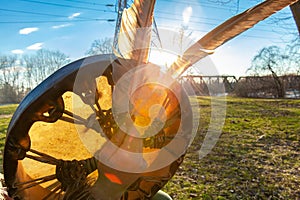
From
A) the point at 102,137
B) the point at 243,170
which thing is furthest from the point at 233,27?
the point at 243,170

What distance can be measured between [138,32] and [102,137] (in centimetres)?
25

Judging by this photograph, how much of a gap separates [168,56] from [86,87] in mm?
305

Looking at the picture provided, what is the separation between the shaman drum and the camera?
0.49 metres

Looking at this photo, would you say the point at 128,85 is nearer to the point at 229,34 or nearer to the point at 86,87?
the point at 86,87

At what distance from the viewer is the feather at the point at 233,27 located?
670 mm

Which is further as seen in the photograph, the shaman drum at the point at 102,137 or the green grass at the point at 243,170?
the green grass at the point at 243,170

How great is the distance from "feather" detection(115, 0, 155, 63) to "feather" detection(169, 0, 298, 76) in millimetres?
123

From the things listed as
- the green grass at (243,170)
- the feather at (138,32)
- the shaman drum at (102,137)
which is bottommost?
the green grass at (243,170)

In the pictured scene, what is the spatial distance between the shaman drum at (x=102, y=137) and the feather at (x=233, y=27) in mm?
191

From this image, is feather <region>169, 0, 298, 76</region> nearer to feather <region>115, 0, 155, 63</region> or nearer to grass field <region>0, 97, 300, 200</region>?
feather <region>115, 0, 155, 63</region>

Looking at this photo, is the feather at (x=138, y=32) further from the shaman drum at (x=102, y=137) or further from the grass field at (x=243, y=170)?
the grass field at (x=243, y=170)

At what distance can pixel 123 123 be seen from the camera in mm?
529

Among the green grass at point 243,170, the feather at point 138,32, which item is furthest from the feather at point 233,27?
the green grass at point 243,170

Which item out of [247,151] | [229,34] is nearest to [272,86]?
[247,151]
